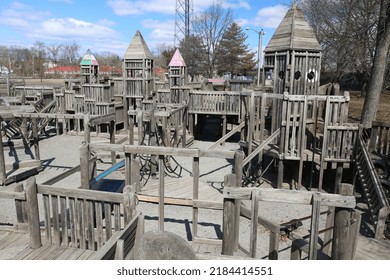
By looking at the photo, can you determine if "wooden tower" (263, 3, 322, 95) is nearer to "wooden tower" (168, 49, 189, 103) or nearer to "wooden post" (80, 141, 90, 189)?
"wooden tower" (168, 49, 189, 103)

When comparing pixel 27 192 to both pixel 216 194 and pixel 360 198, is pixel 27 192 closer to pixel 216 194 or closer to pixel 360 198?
pixel 216 194

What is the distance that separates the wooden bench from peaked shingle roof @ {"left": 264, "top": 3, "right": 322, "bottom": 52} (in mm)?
9975

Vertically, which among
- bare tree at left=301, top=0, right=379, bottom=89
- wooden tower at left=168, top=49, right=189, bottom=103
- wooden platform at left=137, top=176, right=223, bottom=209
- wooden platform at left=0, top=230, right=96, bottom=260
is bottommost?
wooden platform at left=0, top=230, right=96, bottom=260

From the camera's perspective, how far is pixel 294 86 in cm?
1246

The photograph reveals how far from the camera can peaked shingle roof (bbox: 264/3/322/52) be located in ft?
40.3

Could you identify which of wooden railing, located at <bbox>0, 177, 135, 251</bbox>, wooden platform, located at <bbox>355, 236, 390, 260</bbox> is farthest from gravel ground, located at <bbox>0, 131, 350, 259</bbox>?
wooden railing, located at <bbox>0, 177, 135, 251</bbox>

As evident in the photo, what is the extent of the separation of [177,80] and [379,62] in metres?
11.9

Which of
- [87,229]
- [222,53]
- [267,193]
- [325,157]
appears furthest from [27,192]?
[222,53]

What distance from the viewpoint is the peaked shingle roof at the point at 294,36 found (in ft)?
40.3

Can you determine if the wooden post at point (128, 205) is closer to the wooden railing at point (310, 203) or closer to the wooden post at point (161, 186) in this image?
the wooden railing at point (310, 203)

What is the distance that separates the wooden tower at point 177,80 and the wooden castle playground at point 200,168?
83 mm

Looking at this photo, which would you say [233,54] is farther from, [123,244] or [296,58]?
[123,244]

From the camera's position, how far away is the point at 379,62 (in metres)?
14.4

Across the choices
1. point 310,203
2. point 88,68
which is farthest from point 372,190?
point 88,68
